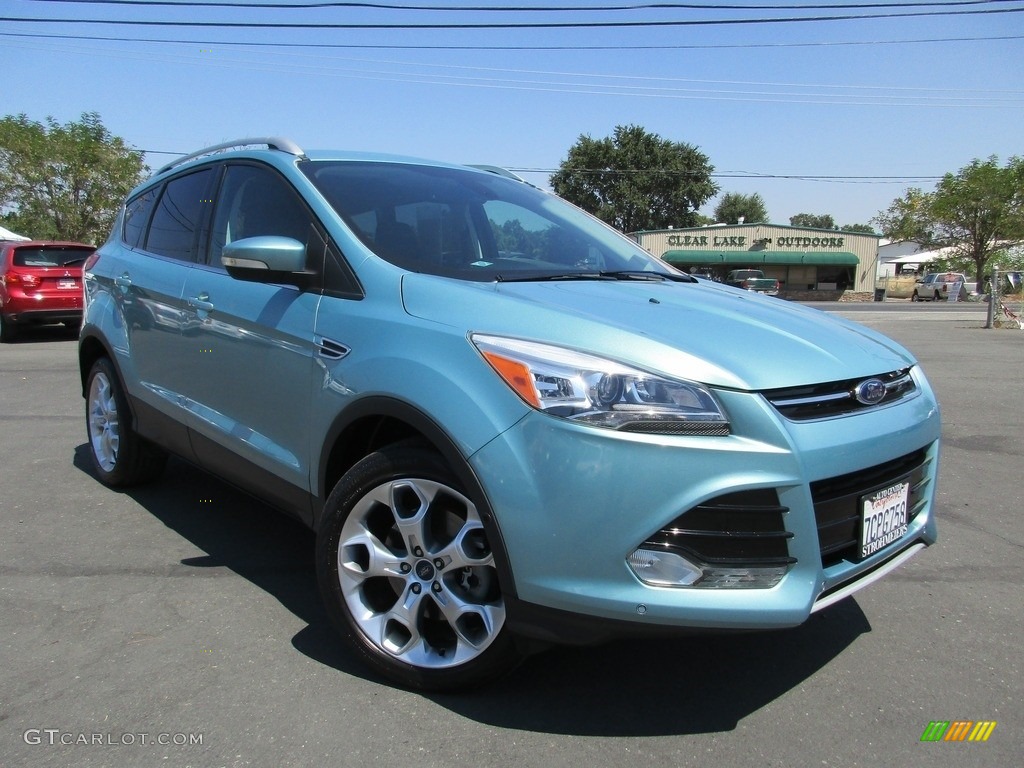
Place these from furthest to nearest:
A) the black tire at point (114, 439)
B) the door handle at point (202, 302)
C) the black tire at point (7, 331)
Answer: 1. the black tire at point (7, 331)
2. the black tire at point (114, 439)
3. the door handle at point (202, 302)

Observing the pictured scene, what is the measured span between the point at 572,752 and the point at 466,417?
100cm

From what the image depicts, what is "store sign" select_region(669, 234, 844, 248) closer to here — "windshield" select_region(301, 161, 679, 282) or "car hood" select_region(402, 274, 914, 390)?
"windshield" select_region(301, 161, 679, 282)

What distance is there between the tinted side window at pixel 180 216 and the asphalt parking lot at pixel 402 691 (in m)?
1.44

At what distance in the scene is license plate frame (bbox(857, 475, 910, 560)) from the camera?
243 centimetres

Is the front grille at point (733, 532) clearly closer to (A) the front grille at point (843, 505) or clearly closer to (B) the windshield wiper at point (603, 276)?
(A) the front grille at point (843, 505)

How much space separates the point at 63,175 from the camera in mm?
35938

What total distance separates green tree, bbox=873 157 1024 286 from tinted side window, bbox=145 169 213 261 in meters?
44.1

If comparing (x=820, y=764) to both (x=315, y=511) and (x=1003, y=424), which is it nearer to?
(x=315, y=511)

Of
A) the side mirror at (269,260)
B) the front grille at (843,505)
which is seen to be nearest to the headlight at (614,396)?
the front grille at (843,505)

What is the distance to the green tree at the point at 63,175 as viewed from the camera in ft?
115

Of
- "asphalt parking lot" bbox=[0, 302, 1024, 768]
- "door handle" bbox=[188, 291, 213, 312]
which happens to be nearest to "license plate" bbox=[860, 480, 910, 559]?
"asphalt parking lot" bbox=[0, 302, 1024, 768]

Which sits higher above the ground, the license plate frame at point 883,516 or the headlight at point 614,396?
the headlight at point 614,396

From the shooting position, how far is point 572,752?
7.63ft

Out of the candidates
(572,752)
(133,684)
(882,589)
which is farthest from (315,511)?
(882,589)
